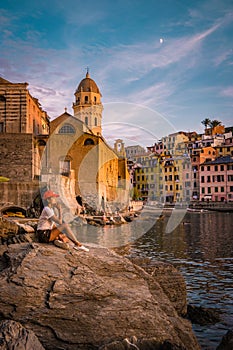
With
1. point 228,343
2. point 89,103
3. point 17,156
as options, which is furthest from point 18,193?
point 89,103

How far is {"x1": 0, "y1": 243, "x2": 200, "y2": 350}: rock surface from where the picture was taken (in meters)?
5.75

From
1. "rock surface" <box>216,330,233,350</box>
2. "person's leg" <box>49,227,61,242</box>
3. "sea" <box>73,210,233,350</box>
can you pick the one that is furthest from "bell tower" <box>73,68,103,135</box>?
"rock surface" <box>216,330,233,350</box>

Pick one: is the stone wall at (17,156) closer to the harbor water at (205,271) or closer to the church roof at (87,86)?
the harbor water at (205,271)

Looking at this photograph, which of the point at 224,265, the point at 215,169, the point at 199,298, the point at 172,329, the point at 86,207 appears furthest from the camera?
the point at 215,169

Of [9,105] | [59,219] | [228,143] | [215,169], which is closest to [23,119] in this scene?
[9,105]

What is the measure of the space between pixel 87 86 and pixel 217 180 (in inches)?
1447

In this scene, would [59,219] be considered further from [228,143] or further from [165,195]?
[228,143]

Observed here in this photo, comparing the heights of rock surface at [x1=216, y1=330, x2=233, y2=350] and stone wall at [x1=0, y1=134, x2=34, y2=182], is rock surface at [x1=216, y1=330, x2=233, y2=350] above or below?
below

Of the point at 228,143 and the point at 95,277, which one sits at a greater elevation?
the point at 228,143

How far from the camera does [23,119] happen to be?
43.4 metres

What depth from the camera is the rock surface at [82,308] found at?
5746 mm

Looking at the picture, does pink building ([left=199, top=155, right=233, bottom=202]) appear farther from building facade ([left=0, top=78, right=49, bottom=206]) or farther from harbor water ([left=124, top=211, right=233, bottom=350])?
harbor water ([left=124, top=211, right=233, bottom=350])

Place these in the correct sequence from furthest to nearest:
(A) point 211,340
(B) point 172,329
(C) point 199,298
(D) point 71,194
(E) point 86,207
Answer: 1. (E) point 86,207
2. (D) point 71,194
3. (C) point 199,298
4. (A) point 211,340
5. (B) point 172,329

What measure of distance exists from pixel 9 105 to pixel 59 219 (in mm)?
37233
